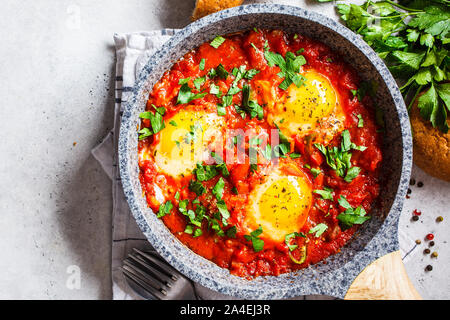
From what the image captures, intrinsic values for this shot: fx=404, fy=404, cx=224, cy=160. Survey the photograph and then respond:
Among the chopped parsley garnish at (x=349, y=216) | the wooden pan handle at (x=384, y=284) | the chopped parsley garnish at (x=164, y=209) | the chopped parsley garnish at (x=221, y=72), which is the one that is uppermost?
the chopped parsley garnish at (x=221, y=72)

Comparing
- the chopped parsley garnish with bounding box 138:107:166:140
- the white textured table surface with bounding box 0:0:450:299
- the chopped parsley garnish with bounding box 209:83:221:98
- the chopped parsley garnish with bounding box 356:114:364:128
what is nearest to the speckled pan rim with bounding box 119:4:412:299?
the chopped parsley garnish with bounding box 138:107:166:140

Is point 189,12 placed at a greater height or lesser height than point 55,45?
greater

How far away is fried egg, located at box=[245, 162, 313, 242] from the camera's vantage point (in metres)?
2.70

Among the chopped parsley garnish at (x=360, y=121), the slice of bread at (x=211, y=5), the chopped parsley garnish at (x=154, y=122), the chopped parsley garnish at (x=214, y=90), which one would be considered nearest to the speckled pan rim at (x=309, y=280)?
the chopped parsley garnish at (x=154, y=122)

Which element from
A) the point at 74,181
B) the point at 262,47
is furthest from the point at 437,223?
the point at 74,181

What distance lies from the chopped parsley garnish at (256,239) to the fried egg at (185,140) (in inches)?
23.1

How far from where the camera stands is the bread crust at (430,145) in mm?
3027

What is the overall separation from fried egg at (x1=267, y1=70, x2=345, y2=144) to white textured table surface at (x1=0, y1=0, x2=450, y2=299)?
900 mm

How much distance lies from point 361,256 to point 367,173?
1.92 feet

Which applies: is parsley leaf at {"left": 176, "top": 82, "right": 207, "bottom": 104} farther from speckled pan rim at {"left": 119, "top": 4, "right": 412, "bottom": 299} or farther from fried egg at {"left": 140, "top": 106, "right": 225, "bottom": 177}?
speckled pan rim at {"left": 119, "top": 4, "right": 412, "bottom": 299}

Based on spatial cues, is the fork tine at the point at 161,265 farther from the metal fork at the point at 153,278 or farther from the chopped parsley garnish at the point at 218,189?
the chopped parsley garnish at the point at 218,189

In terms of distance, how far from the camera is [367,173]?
2807mm

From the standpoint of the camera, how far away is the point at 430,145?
305 centimetres
